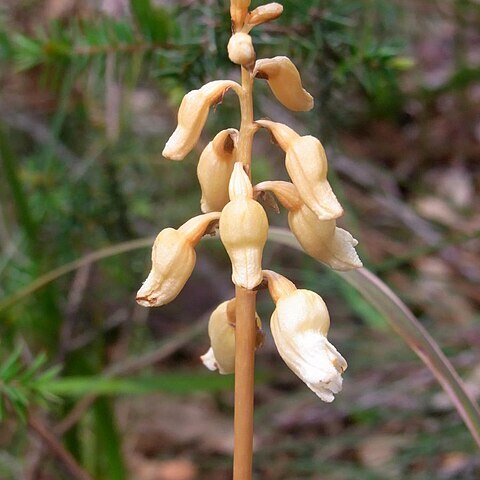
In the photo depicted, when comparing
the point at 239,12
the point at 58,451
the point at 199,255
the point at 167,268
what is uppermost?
the point at 239,12

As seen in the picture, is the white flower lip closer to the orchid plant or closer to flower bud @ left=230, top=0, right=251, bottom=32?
the orchid plant

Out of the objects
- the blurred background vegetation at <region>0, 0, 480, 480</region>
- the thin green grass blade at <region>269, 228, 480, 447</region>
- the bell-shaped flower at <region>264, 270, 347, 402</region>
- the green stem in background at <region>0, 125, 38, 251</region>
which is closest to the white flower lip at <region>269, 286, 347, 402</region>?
the bell-shaped flower at <region>264, 270, 347, 402</region>

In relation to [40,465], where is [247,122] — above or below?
above

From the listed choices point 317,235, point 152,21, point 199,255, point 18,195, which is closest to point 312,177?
point 317,235

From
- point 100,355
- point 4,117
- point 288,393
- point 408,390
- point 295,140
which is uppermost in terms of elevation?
point 295,140

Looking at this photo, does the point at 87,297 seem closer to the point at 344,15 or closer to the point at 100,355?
the point at 100,355

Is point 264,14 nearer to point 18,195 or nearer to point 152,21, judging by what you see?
point 152,21

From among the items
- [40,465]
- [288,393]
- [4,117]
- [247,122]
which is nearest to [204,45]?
[247,122]
